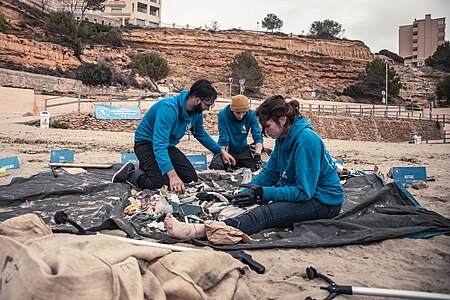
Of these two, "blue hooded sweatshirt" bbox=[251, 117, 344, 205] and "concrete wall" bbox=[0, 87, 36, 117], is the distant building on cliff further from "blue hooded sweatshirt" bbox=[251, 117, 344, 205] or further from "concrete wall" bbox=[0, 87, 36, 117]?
"blue hooded sweatshirt" bbox=[251, 117, 344, 205]

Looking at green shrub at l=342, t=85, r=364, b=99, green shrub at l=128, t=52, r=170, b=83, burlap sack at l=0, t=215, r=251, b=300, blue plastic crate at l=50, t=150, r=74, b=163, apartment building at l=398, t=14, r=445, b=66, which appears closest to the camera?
burlap sack at l=0, t=215, r=251, b=300

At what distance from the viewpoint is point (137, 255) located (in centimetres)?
195

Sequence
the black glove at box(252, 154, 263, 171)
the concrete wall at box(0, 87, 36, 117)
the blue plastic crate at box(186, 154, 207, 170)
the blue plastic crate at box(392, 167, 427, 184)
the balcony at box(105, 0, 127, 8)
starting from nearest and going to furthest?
the blue plastic crate at box(392, 167, 427, 184) → the black glove at box(252, 154, 263, 171) → the blue plastic crate at box(186, 154, 207, 170) → the concrete wall at box(0, 87, 36, 117) → the balcony at box(105, 0, 127, 8)

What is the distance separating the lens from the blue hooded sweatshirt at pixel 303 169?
3070 mm

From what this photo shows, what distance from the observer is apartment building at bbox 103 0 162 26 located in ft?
212

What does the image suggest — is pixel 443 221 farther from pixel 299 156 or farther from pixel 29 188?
pixel 29 188

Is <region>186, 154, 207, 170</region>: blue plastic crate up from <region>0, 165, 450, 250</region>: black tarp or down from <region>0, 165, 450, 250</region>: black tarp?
up

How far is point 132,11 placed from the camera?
213ft

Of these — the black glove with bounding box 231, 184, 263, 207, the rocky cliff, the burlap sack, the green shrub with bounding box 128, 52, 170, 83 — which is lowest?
the burlap sack

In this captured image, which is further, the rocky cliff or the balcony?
the balcony

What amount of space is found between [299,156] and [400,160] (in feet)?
25.1

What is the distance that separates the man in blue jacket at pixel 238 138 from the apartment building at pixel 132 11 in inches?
2480

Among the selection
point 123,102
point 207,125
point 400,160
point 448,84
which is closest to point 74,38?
point 123,102

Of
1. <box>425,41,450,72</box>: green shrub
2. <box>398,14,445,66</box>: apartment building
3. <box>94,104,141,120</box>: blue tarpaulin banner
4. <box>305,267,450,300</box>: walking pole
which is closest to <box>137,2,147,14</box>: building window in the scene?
<box>398,14,445,66</box>: apartment building
